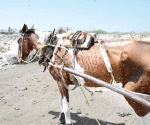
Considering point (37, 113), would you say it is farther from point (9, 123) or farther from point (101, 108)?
point (101, 108)

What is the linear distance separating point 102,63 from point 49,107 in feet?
12.1

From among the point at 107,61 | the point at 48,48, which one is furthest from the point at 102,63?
the point at 48,48

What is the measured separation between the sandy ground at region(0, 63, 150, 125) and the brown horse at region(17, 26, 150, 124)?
2.07ft

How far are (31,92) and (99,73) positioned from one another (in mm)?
5634

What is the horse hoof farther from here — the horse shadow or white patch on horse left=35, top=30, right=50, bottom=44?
white patch on horse left=35, top=30, right=50, bottom=44

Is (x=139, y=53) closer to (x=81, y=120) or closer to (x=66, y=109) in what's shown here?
(x=66, y=109)

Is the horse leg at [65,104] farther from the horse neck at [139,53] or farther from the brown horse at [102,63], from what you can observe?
the horse neck at [139,53]

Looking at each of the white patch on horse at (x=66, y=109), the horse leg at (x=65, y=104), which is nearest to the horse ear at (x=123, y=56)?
the horse leg at (x=65, y=104)

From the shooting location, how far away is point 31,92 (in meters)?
12.2

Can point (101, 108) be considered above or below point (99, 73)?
below

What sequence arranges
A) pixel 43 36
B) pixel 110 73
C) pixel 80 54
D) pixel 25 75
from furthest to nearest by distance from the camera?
pixel 25 75, pixel 43 36, pixel 80 54, pixel 110 73

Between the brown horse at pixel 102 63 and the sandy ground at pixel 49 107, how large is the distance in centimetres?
63

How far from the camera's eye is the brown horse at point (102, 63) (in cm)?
602

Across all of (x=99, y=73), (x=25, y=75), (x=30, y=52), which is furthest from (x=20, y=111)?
(x=25, y=75)
